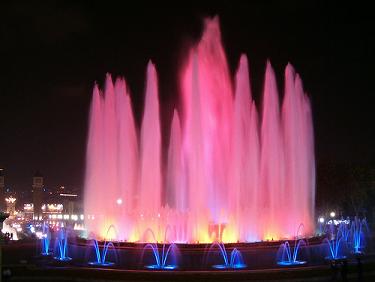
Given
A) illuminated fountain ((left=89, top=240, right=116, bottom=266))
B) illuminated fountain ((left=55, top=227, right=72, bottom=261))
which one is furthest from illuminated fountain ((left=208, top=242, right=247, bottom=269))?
illuminated fountain ((left=55, top=227, right=72, bottom=261))

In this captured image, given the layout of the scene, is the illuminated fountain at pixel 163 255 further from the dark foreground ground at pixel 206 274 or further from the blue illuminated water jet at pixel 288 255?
the blue illuminated water jet at pixel 288 255

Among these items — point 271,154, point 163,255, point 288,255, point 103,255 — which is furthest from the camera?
point 271,154

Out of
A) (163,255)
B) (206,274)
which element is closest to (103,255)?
(163,255)

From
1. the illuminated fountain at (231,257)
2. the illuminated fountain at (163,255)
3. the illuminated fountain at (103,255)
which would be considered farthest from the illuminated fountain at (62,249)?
the illuminated fountain at (231,257)

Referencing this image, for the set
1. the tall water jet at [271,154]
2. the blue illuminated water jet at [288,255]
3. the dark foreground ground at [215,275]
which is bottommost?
the dark foreground ground at [215,275]

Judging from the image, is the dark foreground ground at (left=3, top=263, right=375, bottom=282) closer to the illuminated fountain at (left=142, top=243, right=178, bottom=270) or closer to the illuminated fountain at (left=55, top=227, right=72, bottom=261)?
the illuminated fountain at (left=142, top=243, right=178, bottom=270)

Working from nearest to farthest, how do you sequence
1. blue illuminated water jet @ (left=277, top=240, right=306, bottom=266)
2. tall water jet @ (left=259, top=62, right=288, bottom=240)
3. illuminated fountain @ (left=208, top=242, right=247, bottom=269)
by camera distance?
illuminated fountain @ (left=208, top=242, right=247, bottom=269)
blue illuminated water jet @ (left=277, top=240, right=306, bottom=266)
tall water jet @ (left=259, top=62, right=288, bottom=240)

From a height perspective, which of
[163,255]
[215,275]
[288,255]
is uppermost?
[163,255]

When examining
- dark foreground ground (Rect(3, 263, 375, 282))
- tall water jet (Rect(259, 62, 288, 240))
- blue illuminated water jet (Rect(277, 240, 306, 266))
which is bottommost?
dark foreground ground (Rect(3, 263, 375, 282))

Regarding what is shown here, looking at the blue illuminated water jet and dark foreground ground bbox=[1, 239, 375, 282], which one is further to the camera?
the blue illuminated water jet

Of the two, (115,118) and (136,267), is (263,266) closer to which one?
(136,267)

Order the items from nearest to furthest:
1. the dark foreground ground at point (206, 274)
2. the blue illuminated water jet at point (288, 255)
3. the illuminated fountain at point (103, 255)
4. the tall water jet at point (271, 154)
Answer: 1. the dark foreground ground at point (206, 274)
2. the blue illuminated water jet at point (288, 255)
3. the illuminated fountain at point (103, 255)
4. the tall water jet at point (271, 154)

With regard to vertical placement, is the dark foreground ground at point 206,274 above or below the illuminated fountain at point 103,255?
below

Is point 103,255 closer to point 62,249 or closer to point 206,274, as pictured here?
point 62,249
